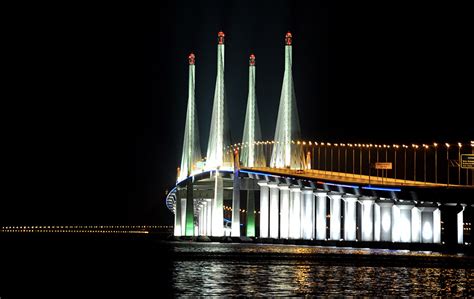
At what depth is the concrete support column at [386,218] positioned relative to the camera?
279 ft

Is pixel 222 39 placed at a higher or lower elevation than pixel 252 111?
higher

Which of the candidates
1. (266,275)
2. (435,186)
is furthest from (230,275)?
(435,186)

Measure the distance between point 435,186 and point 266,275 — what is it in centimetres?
3485

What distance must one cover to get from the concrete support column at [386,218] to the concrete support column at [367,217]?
6.71 feet

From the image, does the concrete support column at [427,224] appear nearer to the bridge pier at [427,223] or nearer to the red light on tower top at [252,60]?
the bridge pier at [427,223]

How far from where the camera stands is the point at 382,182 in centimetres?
8475

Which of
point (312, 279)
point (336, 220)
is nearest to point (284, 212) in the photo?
point (336, 220)

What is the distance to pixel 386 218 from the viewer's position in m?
85.1

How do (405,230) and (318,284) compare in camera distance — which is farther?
(405,230)

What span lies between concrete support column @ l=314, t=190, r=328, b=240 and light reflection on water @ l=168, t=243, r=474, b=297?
123 feet

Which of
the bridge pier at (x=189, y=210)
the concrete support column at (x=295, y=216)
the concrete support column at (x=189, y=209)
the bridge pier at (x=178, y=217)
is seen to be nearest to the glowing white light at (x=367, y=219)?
the concrete support column at (x=295, y=216)

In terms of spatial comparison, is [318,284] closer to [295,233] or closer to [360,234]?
[360,234]

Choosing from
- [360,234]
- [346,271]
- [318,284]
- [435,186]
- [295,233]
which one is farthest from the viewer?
[295,233]

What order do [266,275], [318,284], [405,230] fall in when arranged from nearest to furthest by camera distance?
1. [318,284]
2. [266,275]
3. [405,230]
